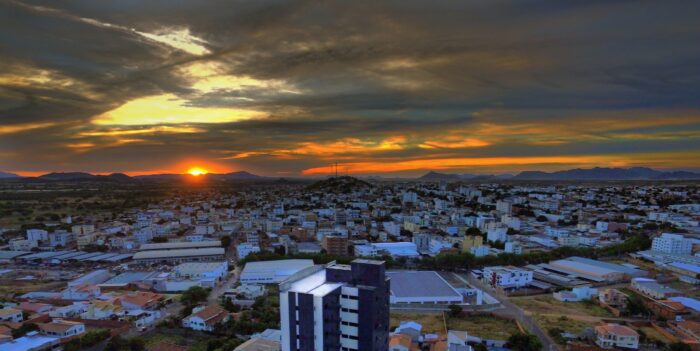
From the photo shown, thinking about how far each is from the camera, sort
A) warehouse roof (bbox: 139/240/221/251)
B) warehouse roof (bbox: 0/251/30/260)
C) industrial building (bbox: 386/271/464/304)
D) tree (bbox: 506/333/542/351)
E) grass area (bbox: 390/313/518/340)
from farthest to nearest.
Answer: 1. warehouse roof (bbox: 139/240/221/251)
2. warehouse roof (bbox: 0/251/30/260)
3. industrial building (bbox: 386/271/464/304)
4. grass area (bbox: 390/313/518/340)
5. tree (bbox: 506/333/542/351)

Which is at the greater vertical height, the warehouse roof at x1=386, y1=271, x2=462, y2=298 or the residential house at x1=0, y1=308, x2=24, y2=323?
the residential house at x1=0, y1=308, x2=24, y2=323

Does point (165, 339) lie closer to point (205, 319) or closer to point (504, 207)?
point (205, 319)

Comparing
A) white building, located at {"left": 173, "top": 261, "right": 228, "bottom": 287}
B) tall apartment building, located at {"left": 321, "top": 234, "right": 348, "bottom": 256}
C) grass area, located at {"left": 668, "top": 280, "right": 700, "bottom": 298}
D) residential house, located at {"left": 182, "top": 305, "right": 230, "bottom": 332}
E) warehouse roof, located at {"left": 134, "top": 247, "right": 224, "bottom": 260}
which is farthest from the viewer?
tall apartment building, located at {"left": 321, "top": 234, "right": 348, "bottom": 256}

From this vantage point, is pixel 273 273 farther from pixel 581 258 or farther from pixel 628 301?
pixel 581 258

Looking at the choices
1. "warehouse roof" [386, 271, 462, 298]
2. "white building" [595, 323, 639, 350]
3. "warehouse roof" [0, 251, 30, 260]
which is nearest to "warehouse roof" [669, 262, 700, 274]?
"white building" [595, 323, 639, 350]

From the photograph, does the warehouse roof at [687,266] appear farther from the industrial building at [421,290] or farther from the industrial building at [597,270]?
the industrial building at [421,290]

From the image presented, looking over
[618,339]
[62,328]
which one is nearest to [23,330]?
[62,328]

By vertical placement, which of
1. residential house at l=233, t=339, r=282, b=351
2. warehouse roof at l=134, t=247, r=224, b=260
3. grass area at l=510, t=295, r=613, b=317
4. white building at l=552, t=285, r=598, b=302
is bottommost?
grass area at l=510, t=295, r=613, b=317

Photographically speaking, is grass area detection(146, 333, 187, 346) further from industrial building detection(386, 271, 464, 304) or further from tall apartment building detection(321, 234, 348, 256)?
tall apartment building detection(321, 234, 348, 256)
